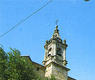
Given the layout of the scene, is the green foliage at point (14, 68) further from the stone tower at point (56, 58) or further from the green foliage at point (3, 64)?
the stone tower at point (56, 58)

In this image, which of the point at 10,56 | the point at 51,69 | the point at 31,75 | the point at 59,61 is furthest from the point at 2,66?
the point at 59,61

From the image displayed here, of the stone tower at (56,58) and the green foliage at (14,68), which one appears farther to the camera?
the stone tower at (56,58)

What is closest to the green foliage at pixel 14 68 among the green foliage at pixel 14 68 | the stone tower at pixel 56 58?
the green foliage at pixel 14 68

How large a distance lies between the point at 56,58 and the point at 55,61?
2.43 feet

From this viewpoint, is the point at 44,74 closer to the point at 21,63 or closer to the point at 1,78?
the point at 21,63

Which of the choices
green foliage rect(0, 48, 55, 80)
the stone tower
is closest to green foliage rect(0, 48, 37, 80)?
green foliage rect(0, 48, 55, 80)

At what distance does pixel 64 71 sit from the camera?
2681 centimetres

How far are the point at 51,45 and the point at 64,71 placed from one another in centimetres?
459

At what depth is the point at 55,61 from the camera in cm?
2653

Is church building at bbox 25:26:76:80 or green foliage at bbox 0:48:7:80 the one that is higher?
church building at bbox 25:26:76:80

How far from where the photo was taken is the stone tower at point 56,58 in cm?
2575

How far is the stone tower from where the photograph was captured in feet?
84.5

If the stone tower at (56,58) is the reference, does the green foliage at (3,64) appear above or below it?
below

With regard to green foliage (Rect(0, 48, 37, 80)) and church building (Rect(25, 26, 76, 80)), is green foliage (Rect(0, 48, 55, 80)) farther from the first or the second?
church building (Rect(25, 26, 76, 80))
